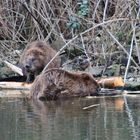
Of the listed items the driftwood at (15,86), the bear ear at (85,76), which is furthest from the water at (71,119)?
the driftwood at (15,86)

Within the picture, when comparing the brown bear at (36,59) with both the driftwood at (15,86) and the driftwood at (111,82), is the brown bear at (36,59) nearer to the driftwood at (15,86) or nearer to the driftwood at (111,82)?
the driftwood at (15,86)

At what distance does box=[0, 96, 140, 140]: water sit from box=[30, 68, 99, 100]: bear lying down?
0.92ft

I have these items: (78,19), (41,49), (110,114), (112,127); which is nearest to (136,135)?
(112,127)

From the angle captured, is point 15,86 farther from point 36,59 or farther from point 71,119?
point 71,119

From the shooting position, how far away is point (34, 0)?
39.3ft

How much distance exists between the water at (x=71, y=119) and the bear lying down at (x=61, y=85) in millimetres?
279

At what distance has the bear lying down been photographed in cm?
810

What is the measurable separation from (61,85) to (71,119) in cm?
209

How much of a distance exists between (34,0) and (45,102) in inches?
179

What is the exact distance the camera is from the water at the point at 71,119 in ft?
17.5

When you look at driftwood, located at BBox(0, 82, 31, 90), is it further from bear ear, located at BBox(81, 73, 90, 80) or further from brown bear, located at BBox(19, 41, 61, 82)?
bear ear, located at BBox(81, 73, 90, 80)

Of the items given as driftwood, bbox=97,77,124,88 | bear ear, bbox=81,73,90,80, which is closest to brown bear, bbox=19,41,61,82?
driftwood, bbox=97,77,124,88

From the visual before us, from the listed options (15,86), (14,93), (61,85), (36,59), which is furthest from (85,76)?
(36,59)

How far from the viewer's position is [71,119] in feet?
20.2
